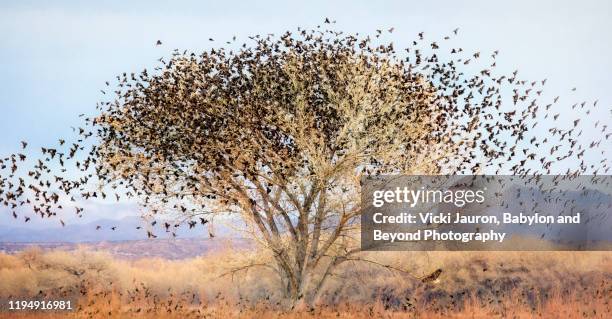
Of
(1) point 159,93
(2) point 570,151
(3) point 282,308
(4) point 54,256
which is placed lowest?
(3) point 282,308

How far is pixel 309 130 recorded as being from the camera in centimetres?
2184

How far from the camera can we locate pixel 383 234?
2364 centimetres

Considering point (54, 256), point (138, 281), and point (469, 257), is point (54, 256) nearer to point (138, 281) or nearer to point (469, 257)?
point (138, 281)

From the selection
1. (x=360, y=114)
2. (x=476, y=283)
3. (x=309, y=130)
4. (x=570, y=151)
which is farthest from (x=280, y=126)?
(x=476, y=283)

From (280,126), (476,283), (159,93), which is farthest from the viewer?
(476,283)

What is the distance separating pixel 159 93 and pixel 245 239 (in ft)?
19.2

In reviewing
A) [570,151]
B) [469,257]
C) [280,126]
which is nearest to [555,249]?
[469,257]

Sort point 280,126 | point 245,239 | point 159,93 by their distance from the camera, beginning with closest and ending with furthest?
1. point 280,126
2. point 159,93
3. point 245,239

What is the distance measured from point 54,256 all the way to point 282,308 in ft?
46.9

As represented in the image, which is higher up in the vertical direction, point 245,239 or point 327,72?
point 327,72

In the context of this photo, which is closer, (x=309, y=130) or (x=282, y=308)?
(x=309, y=130)

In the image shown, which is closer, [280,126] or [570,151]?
[280,126]

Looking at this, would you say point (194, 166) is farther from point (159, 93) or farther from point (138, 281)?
point (138, 281)

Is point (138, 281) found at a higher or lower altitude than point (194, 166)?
lower
